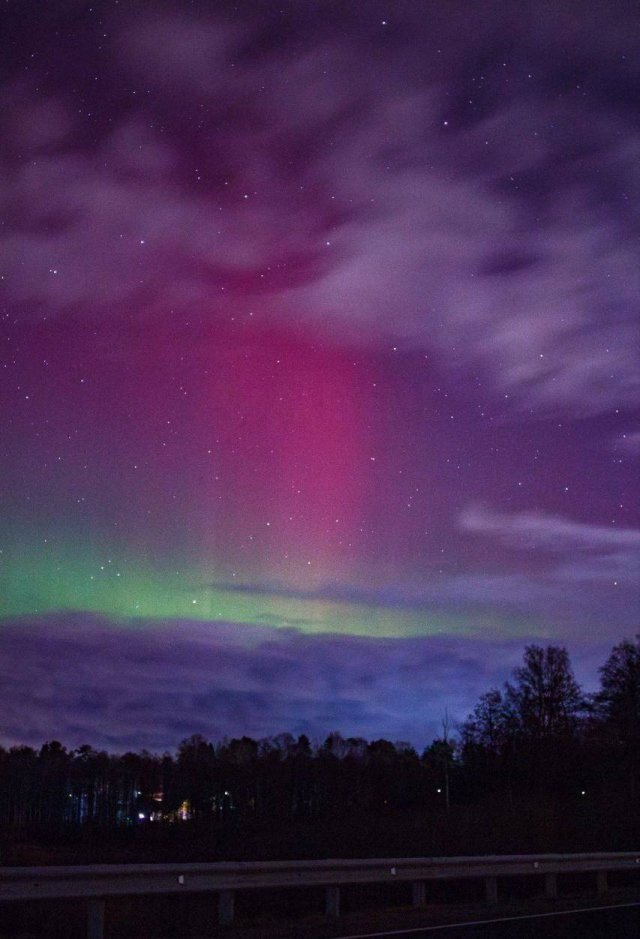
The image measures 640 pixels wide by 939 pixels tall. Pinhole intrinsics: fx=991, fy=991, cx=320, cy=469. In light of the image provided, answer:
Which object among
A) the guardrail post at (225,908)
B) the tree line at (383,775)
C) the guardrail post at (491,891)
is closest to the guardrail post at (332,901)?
the guardrail post at (225,908)

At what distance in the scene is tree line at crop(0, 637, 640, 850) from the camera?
208ft

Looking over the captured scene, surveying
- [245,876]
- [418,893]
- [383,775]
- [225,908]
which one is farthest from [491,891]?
[383,775]

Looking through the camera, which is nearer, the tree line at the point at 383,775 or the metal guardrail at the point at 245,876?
the metal guardrail at the point at 245,876

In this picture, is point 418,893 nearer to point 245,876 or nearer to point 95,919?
point 245,876

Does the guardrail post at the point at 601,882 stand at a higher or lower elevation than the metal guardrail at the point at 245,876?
lower

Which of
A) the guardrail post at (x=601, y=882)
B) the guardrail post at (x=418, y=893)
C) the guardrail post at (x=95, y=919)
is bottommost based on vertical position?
the guardrail post at (x=601, y=882)

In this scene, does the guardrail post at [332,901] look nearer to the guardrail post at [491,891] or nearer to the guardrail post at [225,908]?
the guardrail post at [225,908]

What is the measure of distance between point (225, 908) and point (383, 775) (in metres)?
A: 114

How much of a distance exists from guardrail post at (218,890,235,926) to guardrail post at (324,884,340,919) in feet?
5.99

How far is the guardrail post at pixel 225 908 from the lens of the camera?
1279 cm

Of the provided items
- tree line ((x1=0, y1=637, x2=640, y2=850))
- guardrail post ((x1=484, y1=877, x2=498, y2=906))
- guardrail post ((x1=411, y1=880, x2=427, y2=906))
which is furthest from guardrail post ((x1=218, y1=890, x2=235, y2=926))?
tree line ((x1=0, y1=637, x2=640, y2=850))

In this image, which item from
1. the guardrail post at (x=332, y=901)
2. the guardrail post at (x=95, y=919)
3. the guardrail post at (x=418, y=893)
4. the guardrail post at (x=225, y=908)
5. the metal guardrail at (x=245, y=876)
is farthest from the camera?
the guardrail post at (x=418, y=893)

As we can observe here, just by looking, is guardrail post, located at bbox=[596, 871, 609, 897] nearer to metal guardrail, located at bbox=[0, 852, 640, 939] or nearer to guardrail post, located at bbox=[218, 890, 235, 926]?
metal guardrail, located at bbox=[0, 852, 640, 939]

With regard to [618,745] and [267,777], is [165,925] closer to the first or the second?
[618,745]
